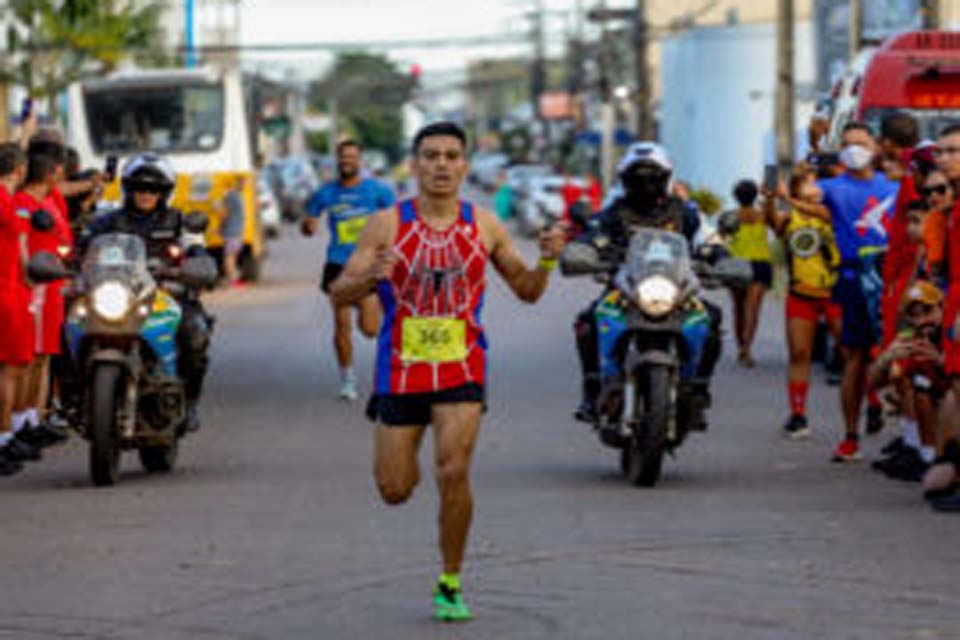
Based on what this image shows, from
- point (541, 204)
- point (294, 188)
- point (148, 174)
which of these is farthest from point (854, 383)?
point (294, 188)

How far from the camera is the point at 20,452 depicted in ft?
51.3

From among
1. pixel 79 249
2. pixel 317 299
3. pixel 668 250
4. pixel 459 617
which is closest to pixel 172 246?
pixel 79 249

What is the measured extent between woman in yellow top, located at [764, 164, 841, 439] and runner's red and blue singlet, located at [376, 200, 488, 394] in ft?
21.1

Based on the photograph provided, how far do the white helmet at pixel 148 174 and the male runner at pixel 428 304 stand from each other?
200 inches

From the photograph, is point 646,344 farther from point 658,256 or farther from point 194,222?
point 194,222

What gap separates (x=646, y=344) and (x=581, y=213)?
2.84 feet

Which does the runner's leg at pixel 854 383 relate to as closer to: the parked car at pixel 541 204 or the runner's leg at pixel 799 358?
the runner's leg at pixel 799 358

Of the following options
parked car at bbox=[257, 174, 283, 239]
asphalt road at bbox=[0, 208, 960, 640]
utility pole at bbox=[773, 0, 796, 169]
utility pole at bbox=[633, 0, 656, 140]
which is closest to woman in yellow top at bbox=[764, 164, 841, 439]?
asphalt road at bbox=[0, 208, 960, 640]

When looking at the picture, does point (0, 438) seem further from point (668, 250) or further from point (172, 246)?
point (668, 250)

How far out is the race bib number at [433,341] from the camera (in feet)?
32.4

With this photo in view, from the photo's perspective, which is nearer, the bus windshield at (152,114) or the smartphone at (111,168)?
the smartphone at (111,168)

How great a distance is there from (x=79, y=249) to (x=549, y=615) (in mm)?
6231

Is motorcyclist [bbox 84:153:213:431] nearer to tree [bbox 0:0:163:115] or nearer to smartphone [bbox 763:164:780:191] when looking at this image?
smartphone [bbox 763:164:780:191]

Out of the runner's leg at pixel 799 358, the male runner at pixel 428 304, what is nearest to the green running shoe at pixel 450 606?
the male runner at pixel 428 304
